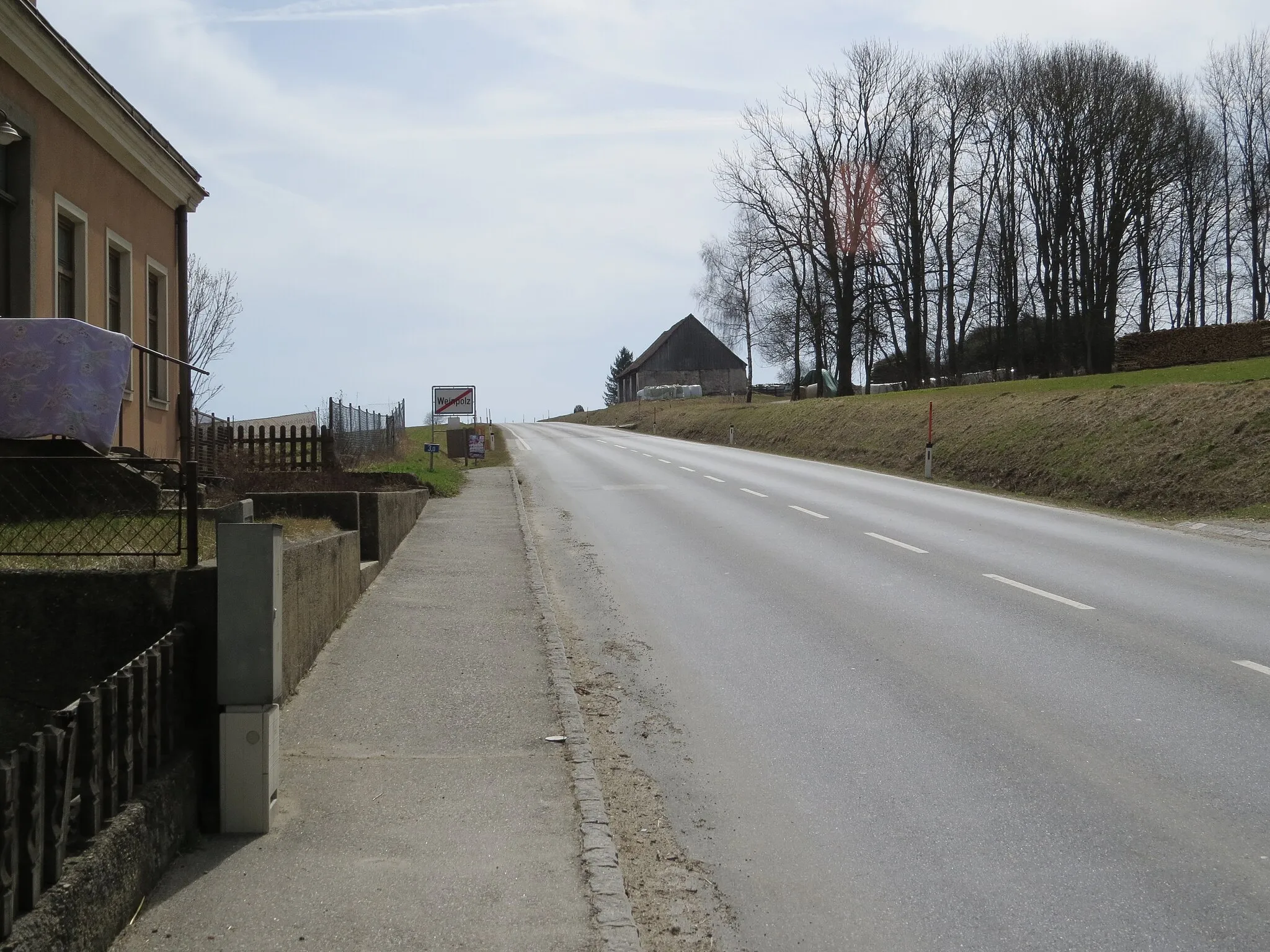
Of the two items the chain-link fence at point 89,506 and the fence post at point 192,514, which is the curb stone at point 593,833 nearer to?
the fence post at point 192,514

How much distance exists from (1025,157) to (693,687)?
53.6 m

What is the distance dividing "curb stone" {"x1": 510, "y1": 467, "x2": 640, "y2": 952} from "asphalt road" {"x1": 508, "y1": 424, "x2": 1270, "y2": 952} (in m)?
0.41

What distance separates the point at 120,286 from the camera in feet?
54.4

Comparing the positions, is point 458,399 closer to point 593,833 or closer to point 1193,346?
point 1193,346

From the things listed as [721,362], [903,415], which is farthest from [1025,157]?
[721,362]

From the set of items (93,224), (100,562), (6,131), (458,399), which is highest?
(6,131)

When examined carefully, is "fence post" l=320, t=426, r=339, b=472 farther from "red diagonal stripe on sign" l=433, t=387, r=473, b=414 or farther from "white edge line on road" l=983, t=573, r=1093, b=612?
"white edge line on road" l=983, t=573, r=1093, b=612

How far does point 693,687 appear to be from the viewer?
26.2ft

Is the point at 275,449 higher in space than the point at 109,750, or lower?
higher

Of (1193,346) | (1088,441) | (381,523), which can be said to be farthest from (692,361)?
(381,523)

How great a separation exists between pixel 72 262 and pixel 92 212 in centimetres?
81

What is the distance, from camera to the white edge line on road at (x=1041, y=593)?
34.1 feet

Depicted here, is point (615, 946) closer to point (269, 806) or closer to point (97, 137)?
point (269, 806)

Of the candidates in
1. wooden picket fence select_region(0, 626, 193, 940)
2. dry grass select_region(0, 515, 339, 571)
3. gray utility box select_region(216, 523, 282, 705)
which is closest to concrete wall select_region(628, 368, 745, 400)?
dry grass select_region(0, 515, 339, 571)
